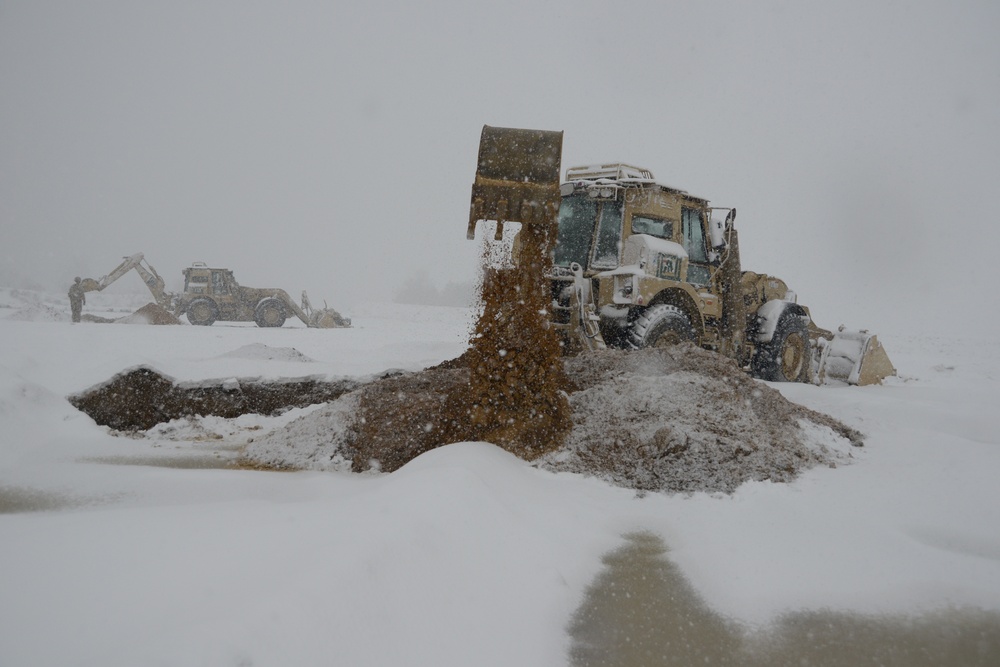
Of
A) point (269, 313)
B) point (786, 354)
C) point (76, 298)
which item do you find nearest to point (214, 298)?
point (269, 313)

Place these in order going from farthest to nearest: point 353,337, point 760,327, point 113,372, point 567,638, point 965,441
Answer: point 353,337 < point 760,327 < point 113,372 < point 965,441 < point 567,638

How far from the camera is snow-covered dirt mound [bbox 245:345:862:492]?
3.79 meters

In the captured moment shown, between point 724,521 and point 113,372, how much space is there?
5.25 metres

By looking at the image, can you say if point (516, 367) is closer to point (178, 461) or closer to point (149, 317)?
point (178, 461)

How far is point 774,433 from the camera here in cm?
423

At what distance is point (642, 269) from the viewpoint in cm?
630

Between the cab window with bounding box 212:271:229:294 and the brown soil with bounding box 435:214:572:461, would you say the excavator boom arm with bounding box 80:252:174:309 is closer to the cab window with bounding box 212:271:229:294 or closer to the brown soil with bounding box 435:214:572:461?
the cab window with bounding box 212:271:229:294

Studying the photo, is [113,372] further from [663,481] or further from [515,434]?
[663,481]

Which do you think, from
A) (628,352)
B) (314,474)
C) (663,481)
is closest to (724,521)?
(663,481)

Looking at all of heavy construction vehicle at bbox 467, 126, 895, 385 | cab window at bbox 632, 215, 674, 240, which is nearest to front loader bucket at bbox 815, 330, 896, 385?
heavy construction vehicle at bbox 467, 126, 895, 385

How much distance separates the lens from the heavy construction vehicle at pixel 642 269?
4.50m

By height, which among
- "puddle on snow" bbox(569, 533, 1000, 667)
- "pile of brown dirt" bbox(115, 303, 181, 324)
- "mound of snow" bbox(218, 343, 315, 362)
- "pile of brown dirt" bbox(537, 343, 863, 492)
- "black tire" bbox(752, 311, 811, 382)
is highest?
"black tire" bbox(752, 311, 811, 382)

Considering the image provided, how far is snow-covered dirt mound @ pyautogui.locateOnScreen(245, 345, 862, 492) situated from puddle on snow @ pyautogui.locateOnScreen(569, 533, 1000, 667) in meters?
1.34

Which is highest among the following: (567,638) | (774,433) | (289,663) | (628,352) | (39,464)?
(628,352)
